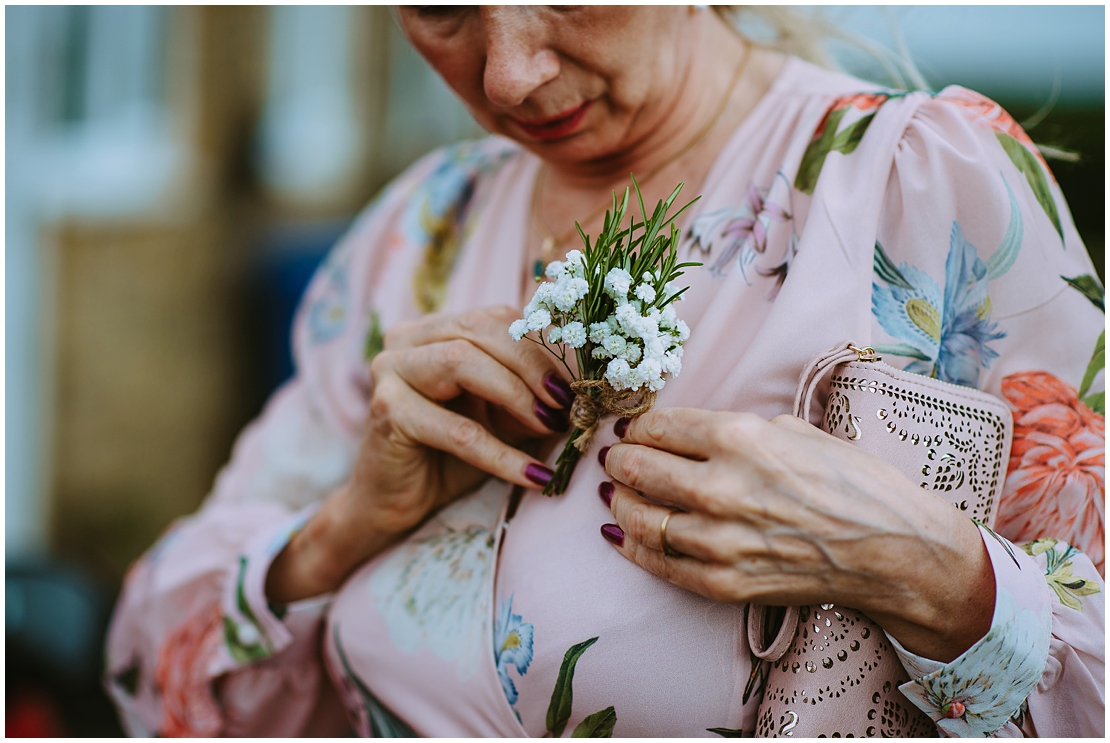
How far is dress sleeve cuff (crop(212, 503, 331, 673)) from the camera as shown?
1.35 metres

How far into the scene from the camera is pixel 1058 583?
2.97 feet

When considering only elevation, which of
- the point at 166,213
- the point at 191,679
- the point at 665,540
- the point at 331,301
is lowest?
the point at 166,213

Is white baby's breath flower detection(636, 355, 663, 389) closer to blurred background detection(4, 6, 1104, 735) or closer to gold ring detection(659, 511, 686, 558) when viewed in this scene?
gold ring detection(659, 511, 686, 558)

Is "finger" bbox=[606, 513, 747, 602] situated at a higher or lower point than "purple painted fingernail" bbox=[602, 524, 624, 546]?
higher

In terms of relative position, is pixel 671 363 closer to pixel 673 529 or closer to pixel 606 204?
pixel 673 529

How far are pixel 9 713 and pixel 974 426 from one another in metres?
2.79

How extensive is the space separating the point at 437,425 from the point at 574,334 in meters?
0.30

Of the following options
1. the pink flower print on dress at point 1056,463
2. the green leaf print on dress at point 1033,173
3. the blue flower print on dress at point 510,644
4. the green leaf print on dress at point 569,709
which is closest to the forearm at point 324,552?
the blue flower print on dress at point 510,644

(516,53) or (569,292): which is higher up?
(516,53)

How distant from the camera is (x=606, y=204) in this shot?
123 centimetres

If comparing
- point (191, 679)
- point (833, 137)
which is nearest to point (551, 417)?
point (833, 137)

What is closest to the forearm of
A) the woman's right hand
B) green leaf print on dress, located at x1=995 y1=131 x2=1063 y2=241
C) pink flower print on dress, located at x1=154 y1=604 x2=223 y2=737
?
the woman's right hand

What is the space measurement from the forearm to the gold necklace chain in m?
0.47

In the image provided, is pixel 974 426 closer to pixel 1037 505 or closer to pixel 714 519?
pixel 1037 505
